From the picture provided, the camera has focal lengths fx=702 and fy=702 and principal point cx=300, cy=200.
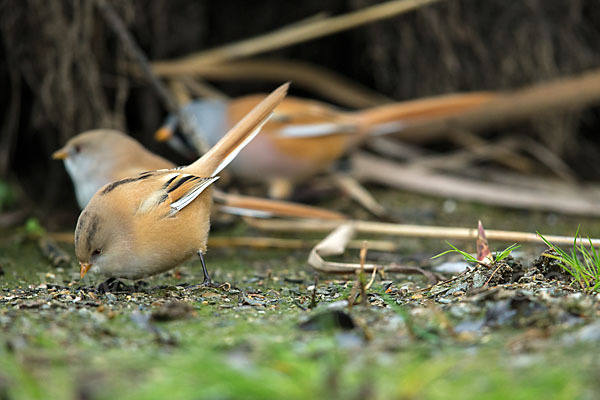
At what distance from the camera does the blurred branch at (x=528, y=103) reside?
5.30 m

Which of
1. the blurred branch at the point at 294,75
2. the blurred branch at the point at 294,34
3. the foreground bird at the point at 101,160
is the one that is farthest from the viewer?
the blurred branch at the point at 294,75

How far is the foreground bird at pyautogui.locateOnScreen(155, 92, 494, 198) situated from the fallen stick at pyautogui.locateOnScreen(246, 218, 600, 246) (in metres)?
0.58

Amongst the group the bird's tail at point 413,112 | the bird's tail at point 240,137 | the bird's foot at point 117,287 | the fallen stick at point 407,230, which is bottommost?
the fallen stick at point 407,230

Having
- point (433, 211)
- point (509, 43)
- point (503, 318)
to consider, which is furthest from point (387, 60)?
point (503, 318)

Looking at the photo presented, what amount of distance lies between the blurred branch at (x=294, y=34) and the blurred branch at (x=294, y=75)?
0.06m

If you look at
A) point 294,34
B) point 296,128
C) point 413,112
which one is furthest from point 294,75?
point 413,112

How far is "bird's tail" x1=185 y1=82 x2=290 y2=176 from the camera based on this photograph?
10.9 feet

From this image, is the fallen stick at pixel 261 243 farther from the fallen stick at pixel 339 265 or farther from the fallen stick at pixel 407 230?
the fallen stick at pixel 339 265

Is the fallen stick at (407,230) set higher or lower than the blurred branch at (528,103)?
lower

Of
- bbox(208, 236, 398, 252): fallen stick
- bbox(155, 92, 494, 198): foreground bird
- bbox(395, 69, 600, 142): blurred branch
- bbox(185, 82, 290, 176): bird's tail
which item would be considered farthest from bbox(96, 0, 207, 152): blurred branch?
bbox(395, 69, 600, 142): blurred branch

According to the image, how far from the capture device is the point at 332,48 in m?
6.54

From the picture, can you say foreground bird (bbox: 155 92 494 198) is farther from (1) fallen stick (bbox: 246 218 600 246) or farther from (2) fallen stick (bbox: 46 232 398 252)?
(2) fallen stick (bbox: 46 232 398 252)

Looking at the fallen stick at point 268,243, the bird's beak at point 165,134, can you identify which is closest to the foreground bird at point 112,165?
the fallen stick at point 268,243

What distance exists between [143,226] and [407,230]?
1.65 m
